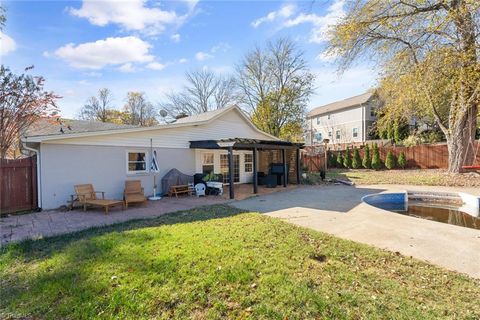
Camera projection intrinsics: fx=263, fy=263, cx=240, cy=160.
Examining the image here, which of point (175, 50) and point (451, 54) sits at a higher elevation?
point (175, 50)

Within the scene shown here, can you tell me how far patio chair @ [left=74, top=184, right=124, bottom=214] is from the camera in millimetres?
8345

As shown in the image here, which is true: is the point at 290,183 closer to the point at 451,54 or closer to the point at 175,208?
the point at 175,208

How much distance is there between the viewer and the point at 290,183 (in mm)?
15570

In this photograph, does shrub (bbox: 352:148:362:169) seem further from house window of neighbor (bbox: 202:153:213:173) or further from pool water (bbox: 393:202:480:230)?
house window of neighbor (bbox: 202:153:213:173)

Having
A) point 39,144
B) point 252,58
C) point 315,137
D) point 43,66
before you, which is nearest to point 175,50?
point 43,66

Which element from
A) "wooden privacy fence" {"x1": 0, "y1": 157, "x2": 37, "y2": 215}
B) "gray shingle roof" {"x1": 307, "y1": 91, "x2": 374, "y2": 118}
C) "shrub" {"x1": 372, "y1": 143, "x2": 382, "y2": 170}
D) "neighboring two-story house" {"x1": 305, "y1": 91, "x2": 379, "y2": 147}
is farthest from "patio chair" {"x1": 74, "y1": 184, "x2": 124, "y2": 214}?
"gray shingle roof" {"x1": 307, "y1": 91, "x2": 374, "y2": 118}

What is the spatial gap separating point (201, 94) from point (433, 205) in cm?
2965

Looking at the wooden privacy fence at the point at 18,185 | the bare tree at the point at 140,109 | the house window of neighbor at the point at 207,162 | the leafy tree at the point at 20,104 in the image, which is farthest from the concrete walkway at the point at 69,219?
the bare tree at the point at 140,109

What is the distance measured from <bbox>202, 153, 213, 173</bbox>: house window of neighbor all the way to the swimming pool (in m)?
7.49

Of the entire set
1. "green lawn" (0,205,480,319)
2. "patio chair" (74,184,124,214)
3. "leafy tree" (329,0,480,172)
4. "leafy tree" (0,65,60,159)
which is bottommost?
"green lawn" (0,205,480,319)

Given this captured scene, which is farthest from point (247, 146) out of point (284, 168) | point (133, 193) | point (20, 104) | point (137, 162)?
point (20, 104)

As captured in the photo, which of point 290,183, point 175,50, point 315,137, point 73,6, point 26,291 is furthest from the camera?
point 315,137

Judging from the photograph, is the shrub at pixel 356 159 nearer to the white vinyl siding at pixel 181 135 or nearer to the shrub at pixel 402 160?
the shrub at pixel 402 160

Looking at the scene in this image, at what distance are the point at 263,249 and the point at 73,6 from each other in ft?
29.3
